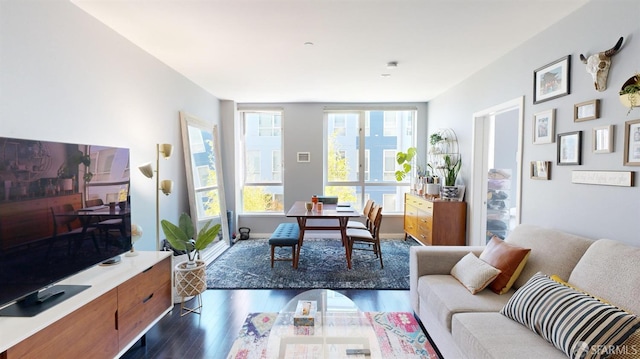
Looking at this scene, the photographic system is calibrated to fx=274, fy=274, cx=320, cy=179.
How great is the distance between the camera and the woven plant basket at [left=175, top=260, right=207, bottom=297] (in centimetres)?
253

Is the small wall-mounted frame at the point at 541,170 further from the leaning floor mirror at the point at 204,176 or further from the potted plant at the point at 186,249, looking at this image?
the leaning floor mirror at the point at 204,176

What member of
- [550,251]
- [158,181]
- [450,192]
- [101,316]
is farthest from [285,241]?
[550,251]

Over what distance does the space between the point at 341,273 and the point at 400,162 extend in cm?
245

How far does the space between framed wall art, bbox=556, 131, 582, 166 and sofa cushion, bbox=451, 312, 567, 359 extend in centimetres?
135

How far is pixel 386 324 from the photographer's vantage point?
2395mm

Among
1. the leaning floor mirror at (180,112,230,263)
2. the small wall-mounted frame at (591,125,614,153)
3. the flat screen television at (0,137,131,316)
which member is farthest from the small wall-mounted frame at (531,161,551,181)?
the leaning floor mirror at (180,112,230,263)

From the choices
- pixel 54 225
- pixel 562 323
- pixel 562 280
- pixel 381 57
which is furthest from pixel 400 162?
pixel 54 225

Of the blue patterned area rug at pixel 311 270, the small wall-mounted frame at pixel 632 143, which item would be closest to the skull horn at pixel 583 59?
the small wall-mounted frame at pixel 632 143

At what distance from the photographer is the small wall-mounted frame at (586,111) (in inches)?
74.7

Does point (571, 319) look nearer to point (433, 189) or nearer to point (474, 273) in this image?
point (474, 273)

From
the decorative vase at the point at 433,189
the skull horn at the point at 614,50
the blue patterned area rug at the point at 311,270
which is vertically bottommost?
the blue patterned area rug at the point at 311,270

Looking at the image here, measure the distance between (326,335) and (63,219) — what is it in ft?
5.67

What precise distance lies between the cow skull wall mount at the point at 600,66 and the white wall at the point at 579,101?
0.03 m

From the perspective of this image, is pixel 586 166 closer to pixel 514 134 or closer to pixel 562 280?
pixel 562 280
